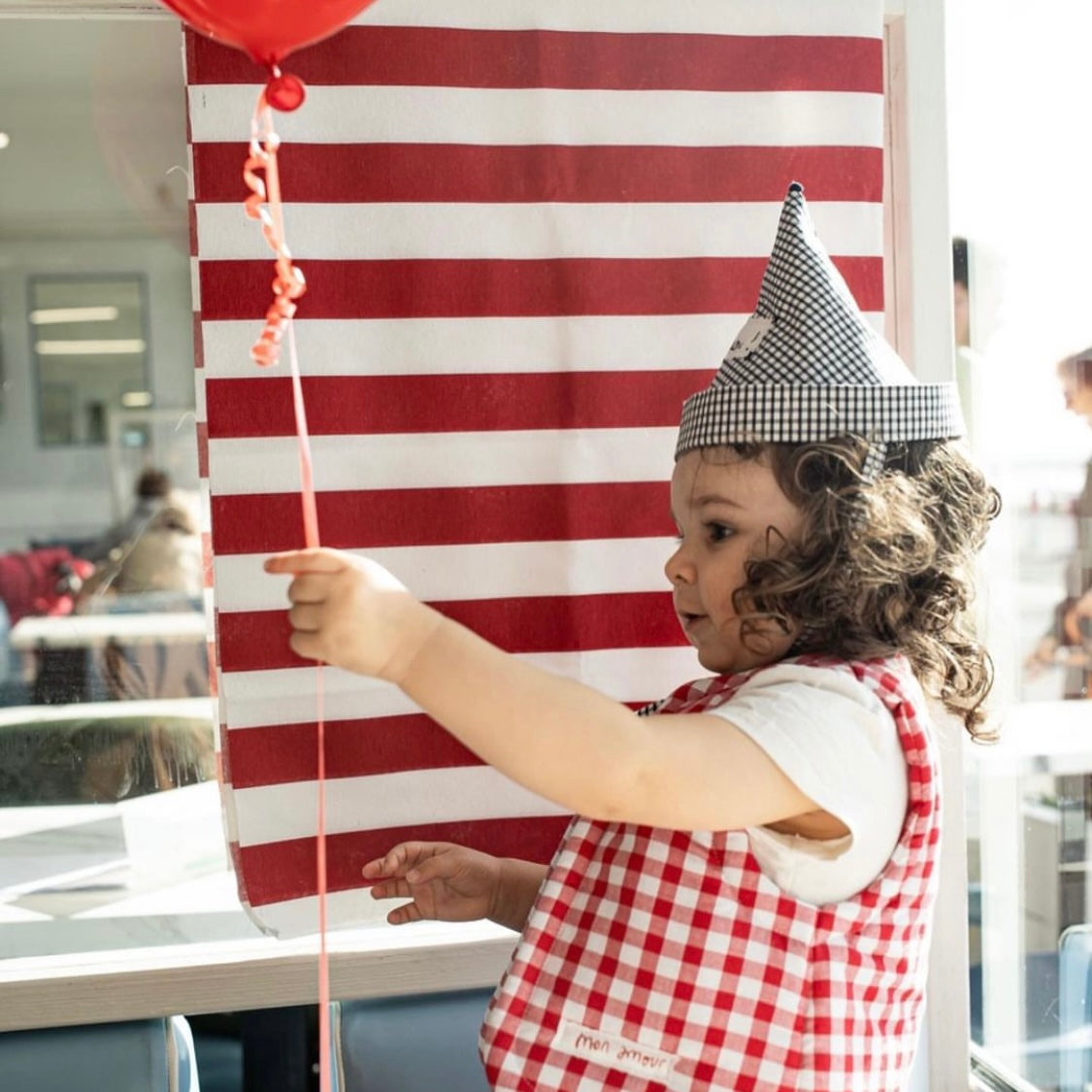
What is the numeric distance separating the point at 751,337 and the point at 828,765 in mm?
358

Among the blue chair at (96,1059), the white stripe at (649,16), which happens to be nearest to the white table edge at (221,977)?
the blue chair at (96,1059)

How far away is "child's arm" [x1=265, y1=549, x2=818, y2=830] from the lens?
0.78 m

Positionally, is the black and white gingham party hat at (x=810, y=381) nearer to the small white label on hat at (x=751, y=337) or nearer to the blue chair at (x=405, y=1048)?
the small white label on hat at (x=751, y=337)

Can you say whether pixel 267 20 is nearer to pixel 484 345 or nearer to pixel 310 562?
pixel 310 562

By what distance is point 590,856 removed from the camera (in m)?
1.08

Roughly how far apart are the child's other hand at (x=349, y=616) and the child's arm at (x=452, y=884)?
489mm

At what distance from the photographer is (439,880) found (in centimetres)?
125

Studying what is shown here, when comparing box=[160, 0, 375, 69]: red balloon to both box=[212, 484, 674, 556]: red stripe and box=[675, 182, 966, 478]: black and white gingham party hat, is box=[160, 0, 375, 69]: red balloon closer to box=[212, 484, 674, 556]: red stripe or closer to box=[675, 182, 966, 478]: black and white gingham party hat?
box=[675, 182, 966, 478]: black and white gingham party hat

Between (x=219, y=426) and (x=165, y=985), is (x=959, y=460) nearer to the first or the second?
→ (x=219, y=426)

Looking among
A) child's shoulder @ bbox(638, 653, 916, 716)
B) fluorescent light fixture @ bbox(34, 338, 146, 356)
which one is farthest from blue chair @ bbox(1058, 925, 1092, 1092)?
fluorescent light fixture @ bbox(34, 338, 146, 356)

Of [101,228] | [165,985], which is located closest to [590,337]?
[165,985]

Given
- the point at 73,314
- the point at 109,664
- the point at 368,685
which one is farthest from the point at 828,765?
the point at 73,314

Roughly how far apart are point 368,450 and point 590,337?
0.26m

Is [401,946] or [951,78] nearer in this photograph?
[401,946]
